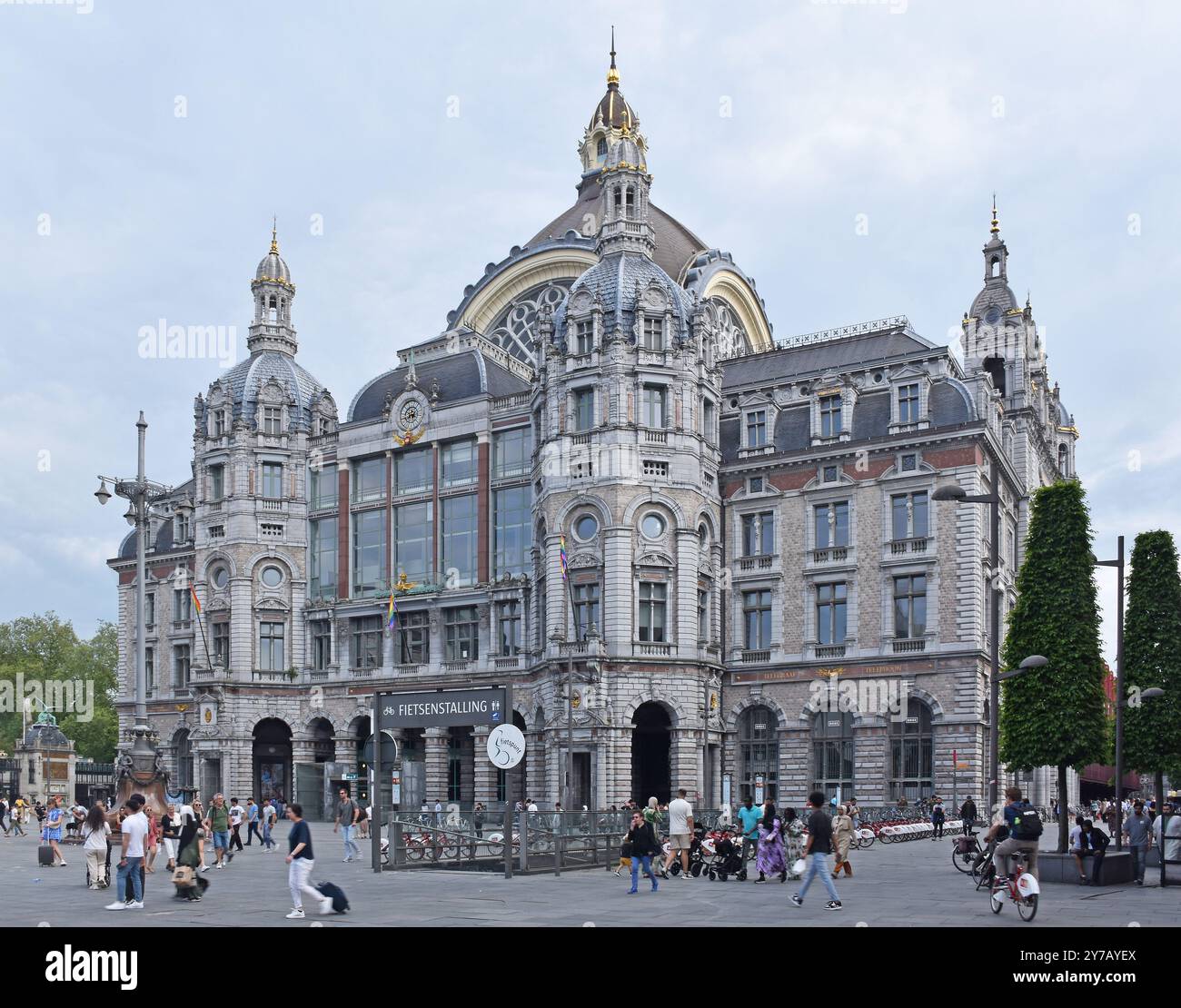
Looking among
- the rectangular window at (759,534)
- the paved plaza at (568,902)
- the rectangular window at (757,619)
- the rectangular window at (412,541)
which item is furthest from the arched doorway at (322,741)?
the paved plaza at (568,902)

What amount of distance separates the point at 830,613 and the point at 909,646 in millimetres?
4229

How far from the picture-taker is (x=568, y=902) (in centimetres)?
2719

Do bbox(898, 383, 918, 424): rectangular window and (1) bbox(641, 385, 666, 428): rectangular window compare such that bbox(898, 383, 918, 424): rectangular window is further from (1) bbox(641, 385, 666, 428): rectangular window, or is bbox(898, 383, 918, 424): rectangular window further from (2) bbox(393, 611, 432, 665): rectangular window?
(2) bbox(393, 611, 432, 665): rectangular window

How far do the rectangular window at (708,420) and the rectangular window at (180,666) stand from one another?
35291mm

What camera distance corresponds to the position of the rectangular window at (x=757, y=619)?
219 ft

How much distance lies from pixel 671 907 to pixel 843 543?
3984 centimetres

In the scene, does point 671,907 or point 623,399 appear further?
point 623,399

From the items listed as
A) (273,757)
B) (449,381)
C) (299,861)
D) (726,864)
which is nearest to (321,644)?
(273,757)

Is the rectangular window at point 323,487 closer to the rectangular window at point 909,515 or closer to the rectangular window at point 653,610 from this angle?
the rectangular window at point 653,610

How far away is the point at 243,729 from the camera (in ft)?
254
